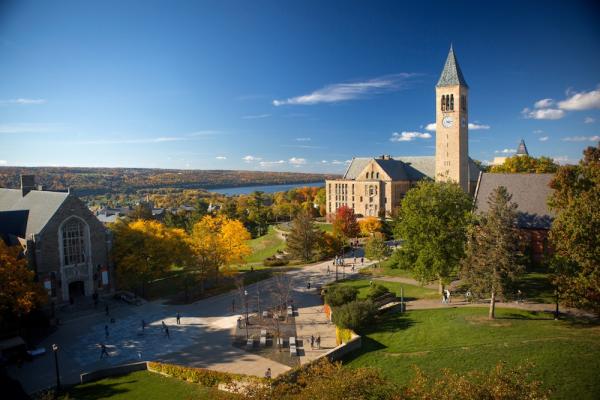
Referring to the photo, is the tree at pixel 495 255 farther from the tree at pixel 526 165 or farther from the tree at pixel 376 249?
the tree at pixel 526 165

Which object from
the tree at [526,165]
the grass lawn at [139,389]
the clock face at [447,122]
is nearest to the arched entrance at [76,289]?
the grass lawn at [139,389]

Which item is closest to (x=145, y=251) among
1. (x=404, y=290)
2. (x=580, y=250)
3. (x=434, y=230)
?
(x=404, y=290)

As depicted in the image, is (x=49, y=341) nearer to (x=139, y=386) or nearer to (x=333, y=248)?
(x=139, y=386)

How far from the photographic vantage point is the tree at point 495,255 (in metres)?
26.4

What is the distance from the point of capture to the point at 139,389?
23.1 m

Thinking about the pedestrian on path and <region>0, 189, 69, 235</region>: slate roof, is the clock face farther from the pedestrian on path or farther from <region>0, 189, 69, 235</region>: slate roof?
the pedestrian on path

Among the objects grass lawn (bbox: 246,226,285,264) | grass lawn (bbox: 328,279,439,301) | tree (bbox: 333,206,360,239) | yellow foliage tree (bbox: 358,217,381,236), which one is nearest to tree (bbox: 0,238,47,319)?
grass lawn (bbox: 328,279,439,301)

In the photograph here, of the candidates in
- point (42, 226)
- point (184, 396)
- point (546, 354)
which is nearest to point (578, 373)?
point (546, 354)

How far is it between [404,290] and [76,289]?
108 feet

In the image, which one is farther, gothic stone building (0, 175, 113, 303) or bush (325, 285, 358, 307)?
gothic stone building (0, 175, 113, 303)

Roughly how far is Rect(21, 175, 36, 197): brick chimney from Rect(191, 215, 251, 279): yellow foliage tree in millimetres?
19538

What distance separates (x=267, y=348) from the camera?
93.5ft

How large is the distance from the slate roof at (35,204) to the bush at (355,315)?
29.3 meters

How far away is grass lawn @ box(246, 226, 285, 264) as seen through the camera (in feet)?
209
